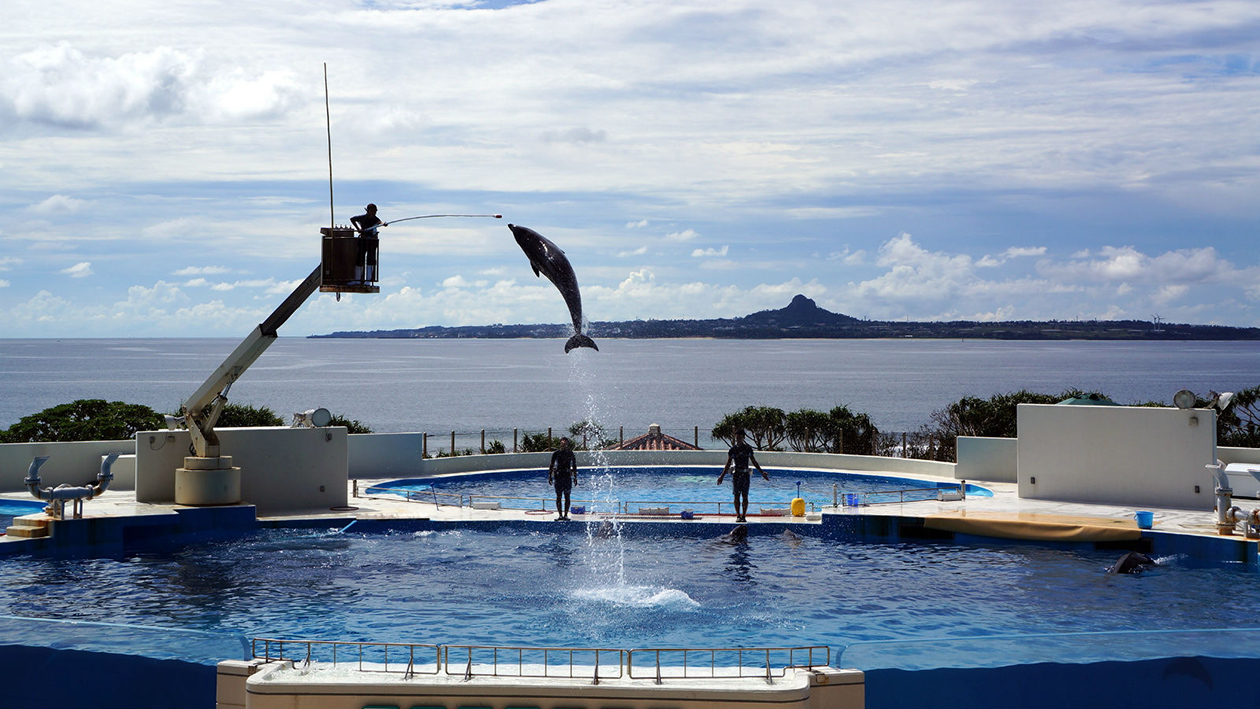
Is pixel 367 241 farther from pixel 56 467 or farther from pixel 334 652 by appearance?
pixel 334 652

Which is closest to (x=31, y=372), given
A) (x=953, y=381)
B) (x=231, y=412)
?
(x=953, y=381)

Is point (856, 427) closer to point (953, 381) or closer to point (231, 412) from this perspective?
point (231, 412)

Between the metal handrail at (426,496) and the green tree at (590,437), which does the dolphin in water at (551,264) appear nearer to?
the metal handrail at (426,496)

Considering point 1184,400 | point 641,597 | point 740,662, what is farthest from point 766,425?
point 740,662

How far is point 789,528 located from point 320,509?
808cm

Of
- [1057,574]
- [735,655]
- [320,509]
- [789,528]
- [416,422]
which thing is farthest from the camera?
[416,422]

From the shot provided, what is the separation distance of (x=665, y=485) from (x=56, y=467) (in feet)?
40.3

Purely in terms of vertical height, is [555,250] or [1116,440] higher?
[555,250]

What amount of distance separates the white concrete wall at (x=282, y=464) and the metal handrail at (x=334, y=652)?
10.8 m

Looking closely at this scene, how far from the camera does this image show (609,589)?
13875 mm

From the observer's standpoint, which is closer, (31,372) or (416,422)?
(416,422)

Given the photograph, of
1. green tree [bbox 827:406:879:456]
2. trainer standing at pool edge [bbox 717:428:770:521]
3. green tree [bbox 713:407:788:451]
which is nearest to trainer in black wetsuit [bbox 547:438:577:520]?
trainer standing at pool edge [bbox 717:428:770:521]

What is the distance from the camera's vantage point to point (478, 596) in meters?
13.3

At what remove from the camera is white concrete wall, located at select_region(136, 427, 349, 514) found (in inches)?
730
